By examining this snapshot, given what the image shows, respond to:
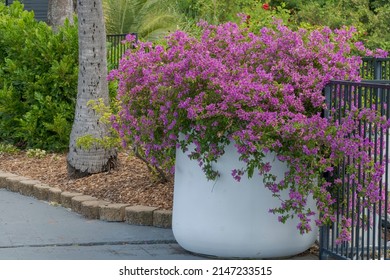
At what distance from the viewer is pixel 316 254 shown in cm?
757

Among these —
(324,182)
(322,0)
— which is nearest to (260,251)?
(324,182)

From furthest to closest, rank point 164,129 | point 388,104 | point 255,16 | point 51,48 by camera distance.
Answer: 1. point 255,16
2. point 51,48
3. point 164,129
4. point 388,104

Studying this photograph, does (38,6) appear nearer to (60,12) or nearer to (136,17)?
(136,17)

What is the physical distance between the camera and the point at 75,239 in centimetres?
820

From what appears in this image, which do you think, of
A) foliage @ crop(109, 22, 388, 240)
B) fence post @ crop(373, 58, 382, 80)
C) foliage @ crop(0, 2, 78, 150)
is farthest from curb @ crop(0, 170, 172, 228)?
fence post @ crop(373, 58, 382, 80)

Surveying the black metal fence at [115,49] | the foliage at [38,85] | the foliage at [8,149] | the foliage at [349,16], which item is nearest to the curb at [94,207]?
the foliage at [38,85]

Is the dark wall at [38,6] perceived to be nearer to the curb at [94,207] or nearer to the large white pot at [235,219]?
the curb at [94,207]

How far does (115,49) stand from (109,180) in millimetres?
3170

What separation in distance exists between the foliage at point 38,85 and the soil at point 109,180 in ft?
1.21

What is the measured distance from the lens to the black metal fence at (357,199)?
6.61m

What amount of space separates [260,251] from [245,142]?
0.87 meters

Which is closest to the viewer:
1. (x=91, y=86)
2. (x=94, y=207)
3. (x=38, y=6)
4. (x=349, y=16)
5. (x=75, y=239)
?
(x=75, y=239)

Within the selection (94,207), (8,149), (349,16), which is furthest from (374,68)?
(349,16)
